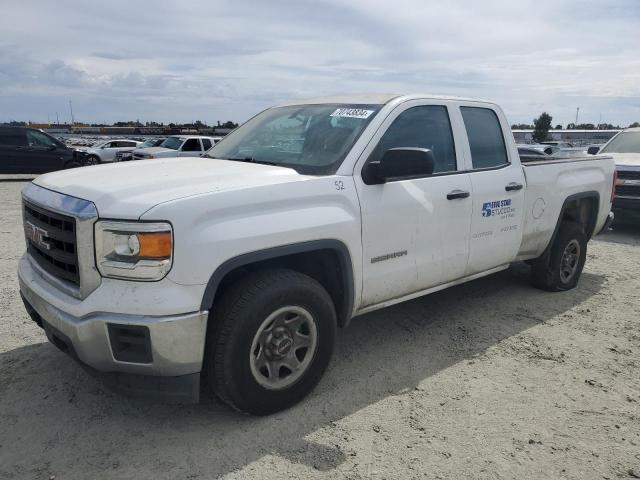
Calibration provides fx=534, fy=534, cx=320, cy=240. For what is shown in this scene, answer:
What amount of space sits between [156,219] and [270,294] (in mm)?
748

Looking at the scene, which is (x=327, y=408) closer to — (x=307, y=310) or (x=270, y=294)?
(x=307, y=310)

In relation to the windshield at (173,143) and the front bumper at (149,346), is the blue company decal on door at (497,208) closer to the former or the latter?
the front bumper at (149,346)

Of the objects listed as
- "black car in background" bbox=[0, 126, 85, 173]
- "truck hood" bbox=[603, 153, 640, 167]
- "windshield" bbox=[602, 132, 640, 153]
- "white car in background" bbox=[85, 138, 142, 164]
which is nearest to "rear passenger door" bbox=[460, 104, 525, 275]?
"truck hood" bbox=[603, 153, 640, 167]

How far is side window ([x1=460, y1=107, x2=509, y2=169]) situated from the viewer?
4469mm

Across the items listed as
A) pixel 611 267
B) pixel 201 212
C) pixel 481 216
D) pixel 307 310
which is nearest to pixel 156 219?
pixel 201 212

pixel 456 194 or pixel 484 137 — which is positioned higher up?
pixel 484 137

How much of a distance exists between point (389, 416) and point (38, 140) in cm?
1790

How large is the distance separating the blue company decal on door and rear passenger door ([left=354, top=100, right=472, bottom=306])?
0.26 m

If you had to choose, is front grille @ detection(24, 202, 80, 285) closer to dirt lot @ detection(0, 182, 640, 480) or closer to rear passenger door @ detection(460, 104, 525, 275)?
dirt lot @ detection(0, 182, 640, 480)

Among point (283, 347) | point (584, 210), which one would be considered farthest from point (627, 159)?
point (283, 347)

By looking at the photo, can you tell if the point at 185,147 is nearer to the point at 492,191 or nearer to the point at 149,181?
the point at 492,191

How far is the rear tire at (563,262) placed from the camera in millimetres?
5566

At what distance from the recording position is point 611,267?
699 centimetres

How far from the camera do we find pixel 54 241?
300 cm
